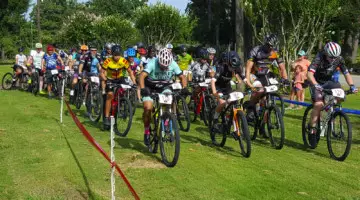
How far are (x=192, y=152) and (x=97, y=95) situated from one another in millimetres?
4179

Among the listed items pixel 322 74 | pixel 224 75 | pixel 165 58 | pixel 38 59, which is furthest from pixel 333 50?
pixel 38 59

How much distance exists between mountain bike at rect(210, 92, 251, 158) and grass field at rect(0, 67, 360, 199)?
9.7 inches

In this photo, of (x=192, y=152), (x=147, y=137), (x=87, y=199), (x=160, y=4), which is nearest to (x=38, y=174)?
(x=87, y=199)

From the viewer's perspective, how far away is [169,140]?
7.06 meters

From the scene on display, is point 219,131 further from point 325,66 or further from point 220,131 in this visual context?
point 325,66

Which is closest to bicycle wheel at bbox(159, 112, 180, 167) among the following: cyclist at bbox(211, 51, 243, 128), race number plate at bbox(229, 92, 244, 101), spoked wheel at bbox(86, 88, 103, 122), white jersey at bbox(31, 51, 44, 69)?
race number plate at bbox(229, 92, 244, 101)

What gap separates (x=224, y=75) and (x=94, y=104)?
13.4 ft

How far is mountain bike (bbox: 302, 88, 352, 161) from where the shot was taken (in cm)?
752

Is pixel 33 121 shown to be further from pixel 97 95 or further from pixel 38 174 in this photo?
pixel 38 174

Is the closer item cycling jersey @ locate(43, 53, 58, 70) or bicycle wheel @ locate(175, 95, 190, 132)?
bicycle wheel @ locate(175, 95, 190, 132)

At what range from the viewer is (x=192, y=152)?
26.6 feet

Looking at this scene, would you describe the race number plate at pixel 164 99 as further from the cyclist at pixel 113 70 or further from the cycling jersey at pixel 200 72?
the cycling jersey at pixel 200 72

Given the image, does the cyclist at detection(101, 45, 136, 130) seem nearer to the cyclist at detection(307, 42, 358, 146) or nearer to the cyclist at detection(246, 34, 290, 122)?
the cyclist at detection(246, 34, 290, 122)

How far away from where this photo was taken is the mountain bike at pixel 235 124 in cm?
758
